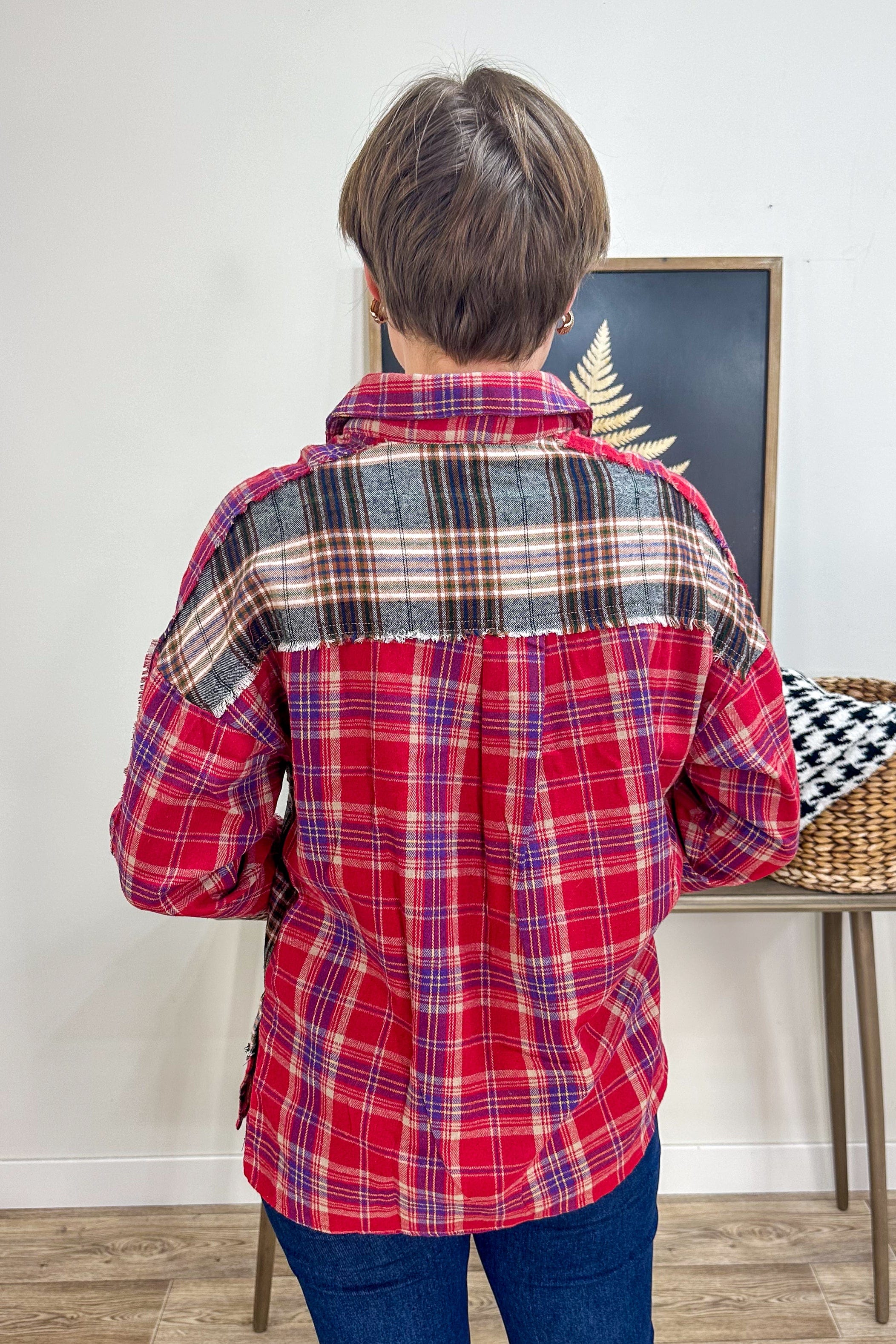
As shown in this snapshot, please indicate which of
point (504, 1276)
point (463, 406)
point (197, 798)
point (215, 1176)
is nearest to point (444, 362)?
point (463, 406)

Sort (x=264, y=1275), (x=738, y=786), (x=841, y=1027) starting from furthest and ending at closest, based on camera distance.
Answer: (x=841, y=1027) → (x=264, y=1275) → (x=738, y=786)

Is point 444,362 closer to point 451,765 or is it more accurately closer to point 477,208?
point 477,208

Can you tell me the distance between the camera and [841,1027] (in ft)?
5.48

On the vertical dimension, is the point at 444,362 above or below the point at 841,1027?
above

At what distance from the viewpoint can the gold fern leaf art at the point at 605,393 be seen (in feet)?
5.03

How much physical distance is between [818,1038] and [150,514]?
1.47 m

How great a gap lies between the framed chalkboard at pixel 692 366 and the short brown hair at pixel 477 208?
0.94m

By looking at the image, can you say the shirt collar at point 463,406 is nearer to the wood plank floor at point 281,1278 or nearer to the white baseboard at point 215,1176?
the wood plank floor at point 281,1278

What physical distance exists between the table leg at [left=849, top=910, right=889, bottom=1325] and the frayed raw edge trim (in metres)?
1.10

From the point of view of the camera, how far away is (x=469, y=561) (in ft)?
1.89

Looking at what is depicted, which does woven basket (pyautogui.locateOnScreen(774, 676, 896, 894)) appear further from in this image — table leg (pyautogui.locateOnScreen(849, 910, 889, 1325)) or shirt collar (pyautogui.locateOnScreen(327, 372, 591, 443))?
shirt collar (pyautogui.locateOnScreen(327, 372, 591, 443))

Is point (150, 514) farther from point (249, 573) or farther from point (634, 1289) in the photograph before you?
point (634, 1289)

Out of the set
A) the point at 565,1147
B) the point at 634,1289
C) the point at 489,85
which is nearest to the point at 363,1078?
the point at 565,1147

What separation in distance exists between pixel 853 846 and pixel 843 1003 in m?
0.51
